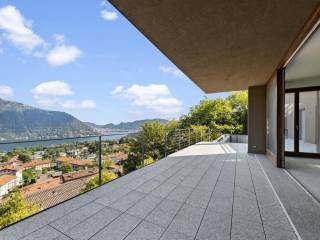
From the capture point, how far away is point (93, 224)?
1.77m

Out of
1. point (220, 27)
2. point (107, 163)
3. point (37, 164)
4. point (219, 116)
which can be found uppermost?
point (220, 27)

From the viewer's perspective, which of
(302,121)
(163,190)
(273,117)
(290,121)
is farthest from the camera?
(302,121)

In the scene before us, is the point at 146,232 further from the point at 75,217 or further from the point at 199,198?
the point at 199,198

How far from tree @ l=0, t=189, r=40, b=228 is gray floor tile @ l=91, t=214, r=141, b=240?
999mm

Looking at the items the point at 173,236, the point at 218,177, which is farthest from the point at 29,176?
the point at 218,177

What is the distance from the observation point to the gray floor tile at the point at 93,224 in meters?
1.61

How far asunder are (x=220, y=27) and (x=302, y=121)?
512cm

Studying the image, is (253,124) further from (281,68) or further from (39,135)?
(39,135)

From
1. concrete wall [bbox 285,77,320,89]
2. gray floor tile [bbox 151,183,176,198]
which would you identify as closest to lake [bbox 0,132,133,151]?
gray floor tile [bbox 151,183,176,198]

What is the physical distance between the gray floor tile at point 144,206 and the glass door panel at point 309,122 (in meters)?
5.02

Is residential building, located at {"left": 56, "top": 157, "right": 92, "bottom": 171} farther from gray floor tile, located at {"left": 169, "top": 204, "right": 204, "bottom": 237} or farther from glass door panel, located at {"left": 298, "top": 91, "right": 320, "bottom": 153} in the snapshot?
glass door panel, located at {"left": 298, "top": 91, "right": 320, "bottom": 153}

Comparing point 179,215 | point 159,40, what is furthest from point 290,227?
point 159,40

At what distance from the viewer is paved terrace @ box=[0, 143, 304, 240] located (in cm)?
163

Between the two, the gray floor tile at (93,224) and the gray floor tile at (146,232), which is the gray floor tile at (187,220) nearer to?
the gray floor tile at (146,232)
